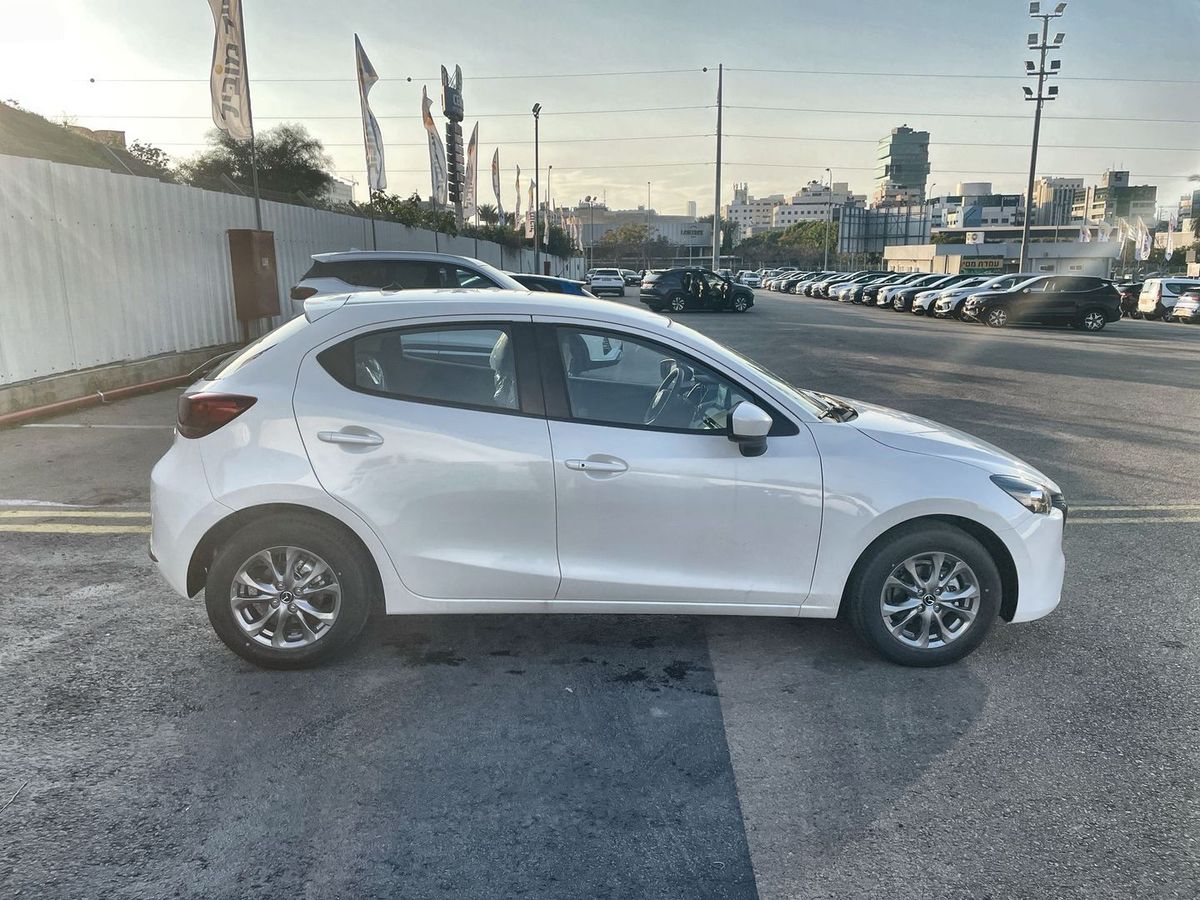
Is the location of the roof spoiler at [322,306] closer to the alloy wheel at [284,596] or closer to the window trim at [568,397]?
the window trim at [568,397]

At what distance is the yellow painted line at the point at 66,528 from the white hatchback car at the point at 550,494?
7.43 feet

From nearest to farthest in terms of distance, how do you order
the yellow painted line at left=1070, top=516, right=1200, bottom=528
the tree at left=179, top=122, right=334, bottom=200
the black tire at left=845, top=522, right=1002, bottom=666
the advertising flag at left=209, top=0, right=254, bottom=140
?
1. the black tire at left=845, top=522, right=1002, bottom=666
2. the yellow painted line at left=1070, top=516, right=1200, bottom=528
3. the advertising flag at left=209, top=0, right=254, bottom=140
4. the tree at left=179, top=122, right=334, bottom=200

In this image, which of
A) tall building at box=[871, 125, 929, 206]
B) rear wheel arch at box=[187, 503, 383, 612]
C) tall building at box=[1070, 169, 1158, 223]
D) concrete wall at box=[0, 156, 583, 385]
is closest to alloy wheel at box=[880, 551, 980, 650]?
rear wheel arch at box=[187, 503, 383, 612]

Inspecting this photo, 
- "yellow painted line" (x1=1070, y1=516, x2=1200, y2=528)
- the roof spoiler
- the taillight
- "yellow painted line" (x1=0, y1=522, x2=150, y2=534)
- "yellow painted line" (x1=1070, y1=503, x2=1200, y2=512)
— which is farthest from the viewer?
"yellow painted line" (x1=1070, y1=503, x2=1200, y2=512)

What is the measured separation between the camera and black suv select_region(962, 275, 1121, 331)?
26156 mm

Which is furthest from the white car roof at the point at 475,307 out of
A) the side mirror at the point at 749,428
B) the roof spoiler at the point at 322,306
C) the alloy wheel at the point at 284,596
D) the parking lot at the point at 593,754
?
the parking lot at the point at 593,754

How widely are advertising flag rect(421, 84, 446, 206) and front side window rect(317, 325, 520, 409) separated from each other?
27.5 m

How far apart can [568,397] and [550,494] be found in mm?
435

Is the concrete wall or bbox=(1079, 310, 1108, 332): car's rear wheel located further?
bbox=(1079, 310, 1108, 332): car's rear wheel

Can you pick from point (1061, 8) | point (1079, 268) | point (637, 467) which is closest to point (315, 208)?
point (637, 467)

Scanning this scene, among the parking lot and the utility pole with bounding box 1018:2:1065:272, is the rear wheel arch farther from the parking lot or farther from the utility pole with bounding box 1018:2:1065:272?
the utility pole with bounding box 1018:2:1065:272

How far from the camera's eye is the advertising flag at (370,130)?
21312 millimetres

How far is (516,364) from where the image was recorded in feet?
12.4

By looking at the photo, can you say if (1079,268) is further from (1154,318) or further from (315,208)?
(315,208)
